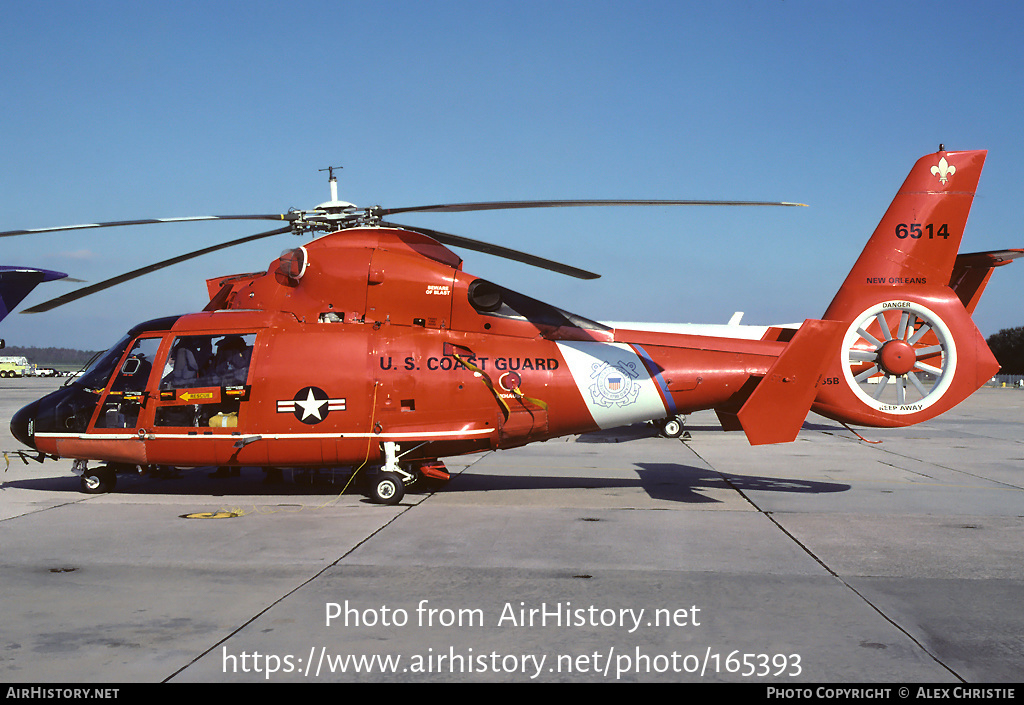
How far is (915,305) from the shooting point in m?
11.7

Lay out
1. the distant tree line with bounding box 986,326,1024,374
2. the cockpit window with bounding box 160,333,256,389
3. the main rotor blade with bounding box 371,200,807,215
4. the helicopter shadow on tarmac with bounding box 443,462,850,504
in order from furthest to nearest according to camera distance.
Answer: the distant tree line with bounding box 986,326,1024,374
the helicopter shadow on tarmac with bounding box 443,462,850,504
the cockpit window with bounding box 160,333,256,389
the main rotor blade with bounding box 371,200,807,215

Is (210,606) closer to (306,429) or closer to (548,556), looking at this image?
(548,556)

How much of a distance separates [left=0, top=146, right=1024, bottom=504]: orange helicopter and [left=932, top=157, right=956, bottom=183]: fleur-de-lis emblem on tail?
0.05ft

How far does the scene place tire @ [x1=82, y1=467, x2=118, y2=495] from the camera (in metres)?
12.1

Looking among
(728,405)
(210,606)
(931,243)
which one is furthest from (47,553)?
(931,243)

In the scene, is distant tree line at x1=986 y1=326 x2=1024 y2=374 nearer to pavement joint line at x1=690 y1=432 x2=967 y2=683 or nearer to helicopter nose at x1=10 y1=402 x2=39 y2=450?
pavement joint line at x1=690 y1=432 x2=967 y2=683

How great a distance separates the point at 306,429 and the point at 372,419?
942 mm

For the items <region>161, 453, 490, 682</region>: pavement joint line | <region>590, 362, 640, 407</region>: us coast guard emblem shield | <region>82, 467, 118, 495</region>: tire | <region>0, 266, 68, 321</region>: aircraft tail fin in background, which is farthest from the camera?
<region>0, 266, 68, 321</region>: aircraft tail fin in background

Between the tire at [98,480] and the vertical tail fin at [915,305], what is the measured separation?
35.0 ft

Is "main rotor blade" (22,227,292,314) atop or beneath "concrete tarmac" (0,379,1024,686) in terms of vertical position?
atop

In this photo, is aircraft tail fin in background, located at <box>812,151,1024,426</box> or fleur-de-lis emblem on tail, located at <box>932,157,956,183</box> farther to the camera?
fleur-de-lis emblem on tail, located at <box>932,157,956,183</box>

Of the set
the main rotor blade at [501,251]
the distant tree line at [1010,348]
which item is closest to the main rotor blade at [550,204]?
the main rotor blade at [501,251]

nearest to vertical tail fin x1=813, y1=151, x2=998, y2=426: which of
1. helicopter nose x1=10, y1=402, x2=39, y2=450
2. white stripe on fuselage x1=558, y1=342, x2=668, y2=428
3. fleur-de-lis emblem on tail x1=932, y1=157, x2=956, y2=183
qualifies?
fleur-de-lis emblem on tail x1=932, y1=157, x2=956, y2=183

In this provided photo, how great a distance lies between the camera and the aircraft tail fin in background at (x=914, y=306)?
11.4m
